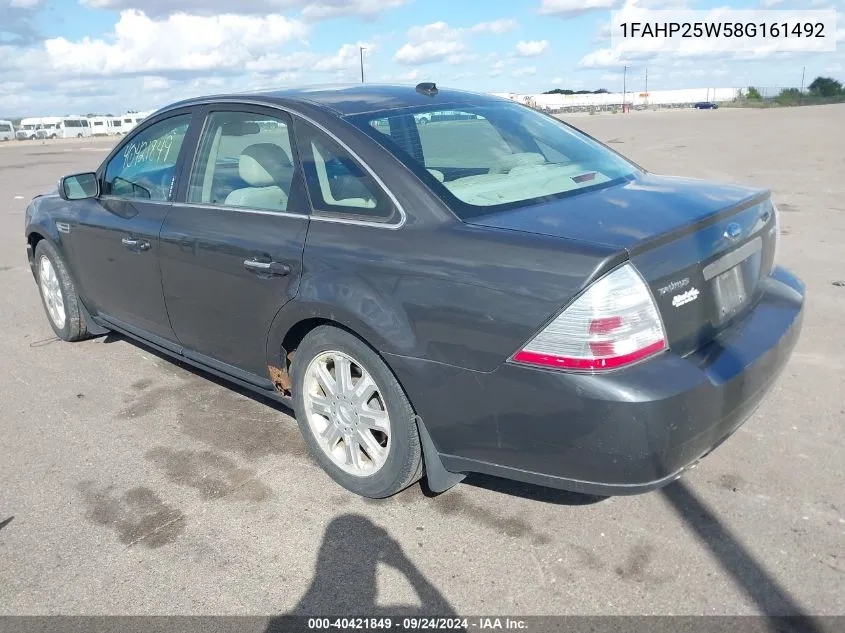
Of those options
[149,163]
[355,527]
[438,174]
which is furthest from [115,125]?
[355,527]

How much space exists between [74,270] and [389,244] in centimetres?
315

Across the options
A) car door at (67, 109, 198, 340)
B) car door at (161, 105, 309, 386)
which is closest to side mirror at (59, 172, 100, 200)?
car door at (67, 109, 198, 340)

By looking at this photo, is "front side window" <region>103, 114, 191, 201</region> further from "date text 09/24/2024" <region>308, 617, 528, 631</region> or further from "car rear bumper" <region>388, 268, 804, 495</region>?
"date text 09/24/2024" <region>308, 617, 528, 631</region>

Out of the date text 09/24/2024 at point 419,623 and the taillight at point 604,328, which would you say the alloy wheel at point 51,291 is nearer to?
the date text 09/24/2024 at point 419,623

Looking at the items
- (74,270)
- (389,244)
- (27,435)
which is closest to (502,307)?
(389,244)

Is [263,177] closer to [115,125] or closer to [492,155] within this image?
[492,155]

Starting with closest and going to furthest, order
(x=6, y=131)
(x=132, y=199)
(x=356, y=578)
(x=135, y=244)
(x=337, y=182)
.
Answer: (x=356, y=578) → (x=337, y=182) → (x=135, y=244) → (x=132, y=199) → (x=6, y=131)

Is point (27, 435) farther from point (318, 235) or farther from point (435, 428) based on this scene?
point (435, 428)

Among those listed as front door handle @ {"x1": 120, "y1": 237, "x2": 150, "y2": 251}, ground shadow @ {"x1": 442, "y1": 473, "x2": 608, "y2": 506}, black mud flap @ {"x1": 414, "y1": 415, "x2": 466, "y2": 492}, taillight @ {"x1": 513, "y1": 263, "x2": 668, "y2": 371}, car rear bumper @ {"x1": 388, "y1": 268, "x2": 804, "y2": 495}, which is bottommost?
ground shadow @ {"x1": 442, "y1": 473, "x2": 608, "y2": 506}

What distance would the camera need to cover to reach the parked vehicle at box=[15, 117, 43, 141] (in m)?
67.0

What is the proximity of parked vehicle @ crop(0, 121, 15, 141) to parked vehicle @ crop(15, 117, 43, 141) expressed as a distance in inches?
19.2

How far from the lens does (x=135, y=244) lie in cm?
417

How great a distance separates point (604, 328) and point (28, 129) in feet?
277

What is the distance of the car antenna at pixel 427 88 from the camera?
3.79 meters
